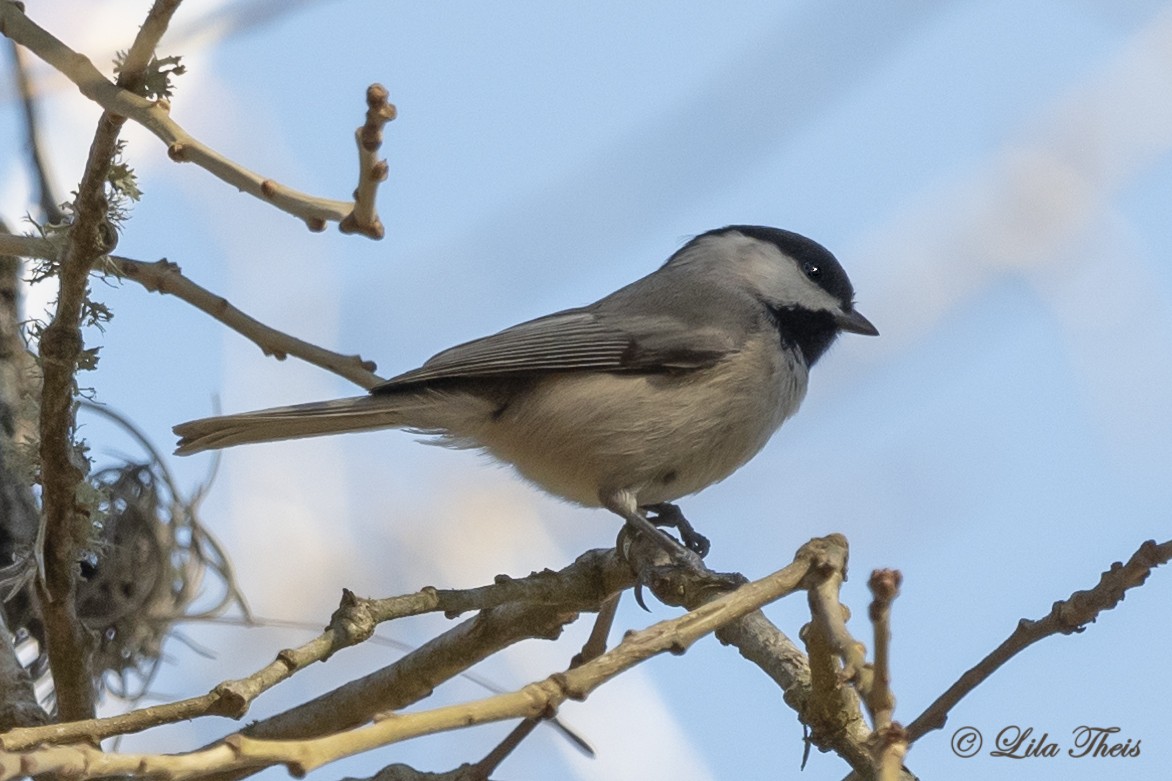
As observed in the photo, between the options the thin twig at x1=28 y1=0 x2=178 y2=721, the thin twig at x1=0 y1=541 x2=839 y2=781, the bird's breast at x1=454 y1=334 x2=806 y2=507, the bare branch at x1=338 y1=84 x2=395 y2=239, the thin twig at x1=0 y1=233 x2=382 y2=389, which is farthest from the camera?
the bird's breast at x1=454 y1=334 x2=806 y2=507

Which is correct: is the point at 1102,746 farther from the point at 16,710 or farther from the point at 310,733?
the point at 16,710

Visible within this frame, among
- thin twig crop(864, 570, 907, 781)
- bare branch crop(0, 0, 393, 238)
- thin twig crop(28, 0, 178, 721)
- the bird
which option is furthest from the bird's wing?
thin twig crop(864, 570, 907, 781)

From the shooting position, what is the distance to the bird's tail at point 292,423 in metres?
2.99

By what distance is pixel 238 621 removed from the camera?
10.7ft

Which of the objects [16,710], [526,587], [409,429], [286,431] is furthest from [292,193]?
[409,429]

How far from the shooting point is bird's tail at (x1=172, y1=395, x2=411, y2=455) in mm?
2992

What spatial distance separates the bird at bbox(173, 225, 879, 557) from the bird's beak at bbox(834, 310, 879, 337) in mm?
156

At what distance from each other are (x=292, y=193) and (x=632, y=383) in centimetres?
168

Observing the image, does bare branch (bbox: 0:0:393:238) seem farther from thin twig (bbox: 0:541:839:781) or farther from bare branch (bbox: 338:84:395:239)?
thin twig (bbox: 0:541:839:781)

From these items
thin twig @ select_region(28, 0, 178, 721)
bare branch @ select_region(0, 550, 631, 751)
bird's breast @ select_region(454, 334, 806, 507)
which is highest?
bird's breast @ select_region(454, 334, 806, 507)

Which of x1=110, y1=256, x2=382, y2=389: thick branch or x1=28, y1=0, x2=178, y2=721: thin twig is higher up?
x1=110, y1=256, x2=382, y2=389: thick branch

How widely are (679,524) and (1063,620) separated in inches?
71.3

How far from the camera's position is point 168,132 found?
189 centimetres

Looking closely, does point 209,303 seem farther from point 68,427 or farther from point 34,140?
point 34,140
